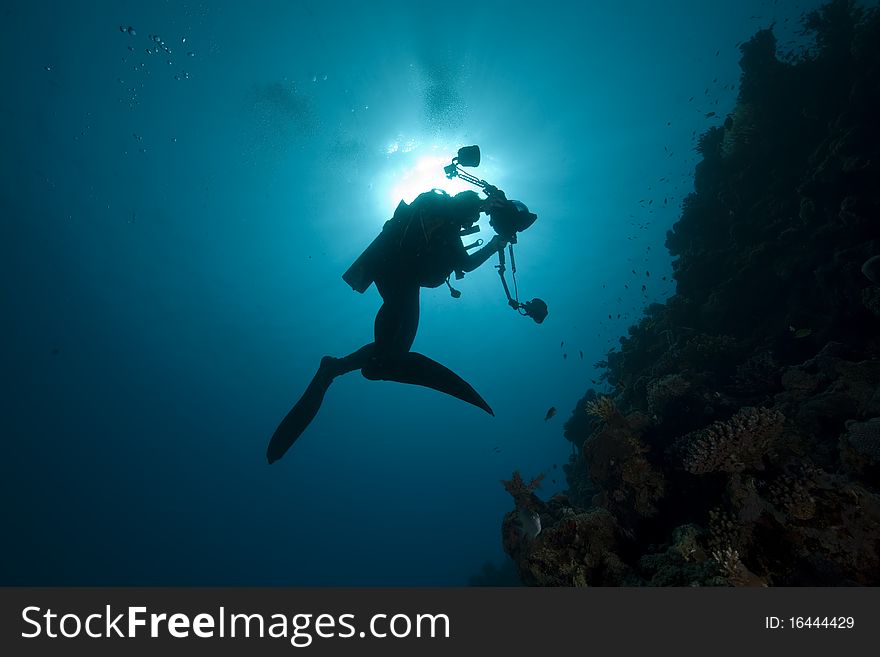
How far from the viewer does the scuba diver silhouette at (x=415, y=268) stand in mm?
6312

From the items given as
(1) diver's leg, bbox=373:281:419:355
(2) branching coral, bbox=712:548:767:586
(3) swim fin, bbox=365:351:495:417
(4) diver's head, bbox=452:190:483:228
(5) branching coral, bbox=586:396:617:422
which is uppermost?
(4) diver's head, bbox=452:190:483:228

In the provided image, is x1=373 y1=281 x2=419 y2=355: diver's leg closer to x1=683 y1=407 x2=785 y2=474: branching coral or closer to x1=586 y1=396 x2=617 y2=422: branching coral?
x1=586 y1=396 x2=617 y2=422: branching coral

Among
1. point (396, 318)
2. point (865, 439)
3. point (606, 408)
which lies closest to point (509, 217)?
point (396, 318)

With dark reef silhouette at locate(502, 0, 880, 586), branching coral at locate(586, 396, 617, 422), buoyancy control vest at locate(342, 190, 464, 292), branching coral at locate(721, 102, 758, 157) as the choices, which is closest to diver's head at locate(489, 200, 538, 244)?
buoyancy control vest at locate(342, 190, 464, 292)

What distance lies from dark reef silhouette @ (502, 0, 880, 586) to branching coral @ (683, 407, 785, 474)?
0.05 feet

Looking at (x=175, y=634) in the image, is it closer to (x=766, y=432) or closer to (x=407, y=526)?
(x=766, y=432)

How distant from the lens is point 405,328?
6.69 meters

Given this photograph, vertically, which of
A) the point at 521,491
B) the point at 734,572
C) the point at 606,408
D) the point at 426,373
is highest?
the point at 426,373

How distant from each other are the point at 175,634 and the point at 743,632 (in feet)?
15.0

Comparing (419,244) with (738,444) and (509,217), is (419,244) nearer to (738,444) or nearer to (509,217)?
(509,217)

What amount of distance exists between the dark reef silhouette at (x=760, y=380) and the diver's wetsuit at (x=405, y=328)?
2473mm

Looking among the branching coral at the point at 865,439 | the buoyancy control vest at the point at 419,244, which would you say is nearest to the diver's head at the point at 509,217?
the buoyancy control vest at the point at 419,244

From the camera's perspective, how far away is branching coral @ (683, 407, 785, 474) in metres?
4.32

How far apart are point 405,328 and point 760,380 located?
6.46 meters
